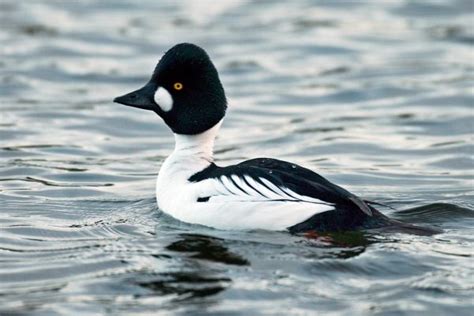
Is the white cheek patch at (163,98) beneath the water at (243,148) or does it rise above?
above

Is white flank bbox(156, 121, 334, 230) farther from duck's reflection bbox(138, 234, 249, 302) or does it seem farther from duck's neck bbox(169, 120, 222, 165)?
duck's neck bbox(169, 120, 222, 165)

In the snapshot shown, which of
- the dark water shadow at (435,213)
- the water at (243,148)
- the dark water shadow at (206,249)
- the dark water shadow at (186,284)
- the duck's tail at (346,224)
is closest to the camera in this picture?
the dark water shadow at (186,284)

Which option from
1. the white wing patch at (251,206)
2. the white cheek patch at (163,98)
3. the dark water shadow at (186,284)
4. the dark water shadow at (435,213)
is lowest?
the dark water shadow at (435,213)

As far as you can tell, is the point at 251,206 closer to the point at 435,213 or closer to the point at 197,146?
the point at 197,146

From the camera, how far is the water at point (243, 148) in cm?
735

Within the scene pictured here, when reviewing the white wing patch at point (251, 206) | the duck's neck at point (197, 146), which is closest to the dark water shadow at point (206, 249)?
the white wing patch at point (251, 206)

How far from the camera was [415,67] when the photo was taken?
16938 millimetres

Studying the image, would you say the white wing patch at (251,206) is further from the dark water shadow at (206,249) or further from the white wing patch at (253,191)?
the dark water shadow at (206,249)

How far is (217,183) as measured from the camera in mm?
8727

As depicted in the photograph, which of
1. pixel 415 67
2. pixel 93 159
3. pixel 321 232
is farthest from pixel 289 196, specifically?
pixel 415 67

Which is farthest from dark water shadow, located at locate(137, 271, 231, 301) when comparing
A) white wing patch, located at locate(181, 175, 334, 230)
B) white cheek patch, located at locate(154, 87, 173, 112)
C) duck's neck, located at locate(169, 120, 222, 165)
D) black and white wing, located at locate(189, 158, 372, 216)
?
white cheek patch, located at locate(154, 87, 173, 112)

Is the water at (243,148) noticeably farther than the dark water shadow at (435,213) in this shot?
No

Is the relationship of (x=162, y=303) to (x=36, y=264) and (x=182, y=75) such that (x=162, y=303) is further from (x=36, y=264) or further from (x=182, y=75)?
(x=182, y=75)

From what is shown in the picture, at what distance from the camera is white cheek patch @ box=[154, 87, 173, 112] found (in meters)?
9.25
